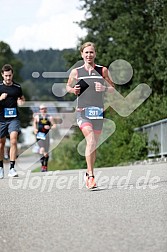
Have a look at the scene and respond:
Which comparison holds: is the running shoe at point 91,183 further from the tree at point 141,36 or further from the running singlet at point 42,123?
the tree at point 141,36

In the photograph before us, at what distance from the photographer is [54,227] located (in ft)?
24.0

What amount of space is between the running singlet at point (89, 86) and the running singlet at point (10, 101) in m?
3.33

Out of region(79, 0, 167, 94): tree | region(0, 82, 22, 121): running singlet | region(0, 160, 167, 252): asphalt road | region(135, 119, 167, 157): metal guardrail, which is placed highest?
region(79, 0, 167, 94): tree

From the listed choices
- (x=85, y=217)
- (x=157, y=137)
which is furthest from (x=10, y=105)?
(x=157, y=137)

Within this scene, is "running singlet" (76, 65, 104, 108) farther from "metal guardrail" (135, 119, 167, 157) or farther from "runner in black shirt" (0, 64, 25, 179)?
"metal guardrail" (135, 119, 167, 157)

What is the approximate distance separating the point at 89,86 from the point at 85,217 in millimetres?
3446

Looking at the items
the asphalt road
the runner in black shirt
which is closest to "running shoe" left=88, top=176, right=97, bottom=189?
the asphalt road

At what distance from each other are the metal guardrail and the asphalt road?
951cm

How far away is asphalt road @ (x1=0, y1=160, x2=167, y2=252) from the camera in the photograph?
6.42 metres

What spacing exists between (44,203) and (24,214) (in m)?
0.96

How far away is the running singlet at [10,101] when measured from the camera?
14.1 m

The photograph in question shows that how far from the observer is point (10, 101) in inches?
557

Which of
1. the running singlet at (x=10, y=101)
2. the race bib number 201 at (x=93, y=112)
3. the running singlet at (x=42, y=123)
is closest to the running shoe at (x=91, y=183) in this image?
the race bib number 201 at (x=93, y=112)

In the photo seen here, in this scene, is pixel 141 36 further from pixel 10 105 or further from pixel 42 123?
pixel 10 105
